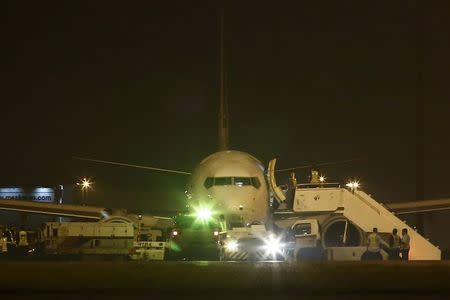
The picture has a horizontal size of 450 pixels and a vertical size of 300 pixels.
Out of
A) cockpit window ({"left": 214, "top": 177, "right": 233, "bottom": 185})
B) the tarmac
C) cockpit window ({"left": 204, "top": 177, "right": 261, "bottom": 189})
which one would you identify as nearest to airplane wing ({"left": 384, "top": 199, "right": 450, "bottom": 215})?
cockpit window ({"left": 204, "top": 177, "right": 261, "bottom": 189})

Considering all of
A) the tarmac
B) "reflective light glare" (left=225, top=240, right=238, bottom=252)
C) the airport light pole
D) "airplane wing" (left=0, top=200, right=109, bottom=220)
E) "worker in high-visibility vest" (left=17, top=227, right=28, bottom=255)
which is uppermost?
the airport light pole

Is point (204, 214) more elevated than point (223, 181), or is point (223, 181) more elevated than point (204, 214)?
point (223, 181)

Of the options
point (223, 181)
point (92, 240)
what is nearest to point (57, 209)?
point (92, 240)

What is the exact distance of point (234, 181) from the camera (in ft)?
90.3

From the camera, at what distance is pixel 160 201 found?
5669 centimetres

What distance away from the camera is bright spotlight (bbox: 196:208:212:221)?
24.9 meters

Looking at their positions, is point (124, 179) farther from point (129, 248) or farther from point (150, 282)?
point (150, 282)

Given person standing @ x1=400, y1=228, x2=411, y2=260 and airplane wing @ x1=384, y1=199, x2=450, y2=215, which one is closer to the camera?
person standing @ x1=400, y1=228, x2=411, y2=260

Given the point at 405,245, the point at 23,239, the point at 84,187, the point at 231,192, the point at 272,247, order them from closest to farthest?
the point at 272,247 → the point at 405,245 → the point at 231,192 → the point at 23,239 → the point at 84,187

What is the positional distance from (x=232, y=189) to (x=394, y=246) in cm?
611

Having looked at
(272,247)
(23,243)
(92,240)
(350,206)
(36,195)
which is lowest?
(272,247)

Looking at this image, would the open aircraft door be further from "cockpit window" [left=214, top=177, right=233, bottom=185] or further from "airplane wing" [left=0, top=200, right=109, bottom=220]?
"airplane wing" [left=0, top=200, right=109, bottom=220]

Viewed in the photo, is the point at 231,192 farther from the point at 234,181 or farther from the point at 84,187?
the point at 84,187

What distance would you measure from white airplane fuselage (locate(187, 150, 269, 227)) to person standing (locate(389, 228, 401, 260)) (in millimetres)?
4810
